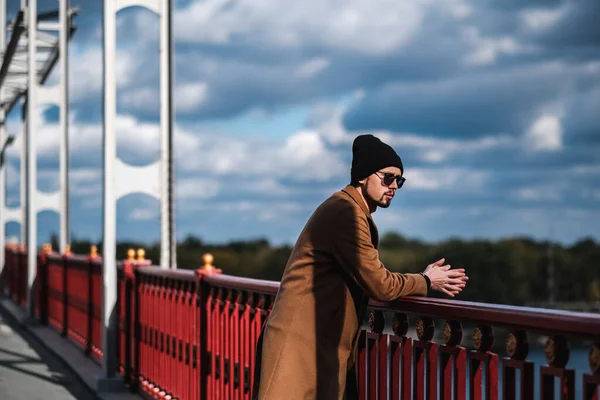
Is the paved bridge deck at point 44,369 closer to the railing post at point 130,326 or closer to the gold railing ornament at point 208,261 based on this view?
the railing post at point 130,326

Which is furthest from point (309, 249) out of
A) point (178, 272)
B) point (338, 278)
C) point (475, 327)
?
point (178, 272)

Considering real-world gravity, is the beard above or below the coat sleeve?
above

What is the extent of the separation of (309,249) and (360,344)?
774 mm

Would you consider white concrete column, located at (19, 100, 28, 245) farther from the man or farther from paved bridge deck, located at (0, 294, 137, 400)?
the man

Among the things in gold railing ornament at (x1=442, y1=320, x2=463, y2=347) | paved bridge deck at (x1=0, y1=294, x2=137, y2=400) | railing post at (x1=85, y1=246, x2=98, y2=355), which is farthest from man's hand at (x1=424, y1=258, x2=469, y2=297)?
railing post at (x1=85, y1=246, x2=98, y2=355)

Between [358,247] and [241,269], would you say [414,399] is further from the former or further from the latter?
[241,269]

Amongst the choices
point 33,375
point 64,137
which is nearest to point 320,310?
point 33,375

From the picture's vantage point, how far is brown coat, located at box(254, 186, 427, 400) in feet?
14.2

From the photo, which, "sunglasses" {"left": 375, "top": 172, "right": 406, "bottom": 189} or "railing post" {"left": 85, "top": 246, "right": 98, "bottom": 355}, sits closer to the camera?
"sunglasses" {"left": 375, "top": 172, "right": 406, "bottom": 189}

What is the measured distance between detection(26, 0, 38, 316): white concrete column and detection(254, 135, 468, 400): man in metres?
14.8

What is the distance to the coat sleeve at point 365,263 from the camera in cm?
424

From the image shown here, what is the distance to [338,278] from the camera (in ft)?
14.5

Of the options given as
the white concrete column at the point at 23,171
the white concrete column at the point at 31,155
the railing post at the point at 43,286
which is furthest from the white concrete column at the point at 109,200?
the white concrete column at the point at 23,171

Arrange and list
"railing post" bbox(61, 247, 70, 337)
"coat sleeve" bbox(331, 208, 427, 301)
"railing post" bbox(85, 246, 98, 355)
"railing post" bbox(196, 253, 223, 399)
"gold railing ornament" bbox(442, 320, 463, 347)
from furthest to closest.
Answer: "railing post" bbox(61, 247, 70, 337), "railing post" bbox(85, 246, 98, 355), "railing post" bbox(196, 253, 223, 399), "coat sleeve" bbox(331, 208, 427, 301), "gold railing ornament" bbox(442, 320, 463, 347)
